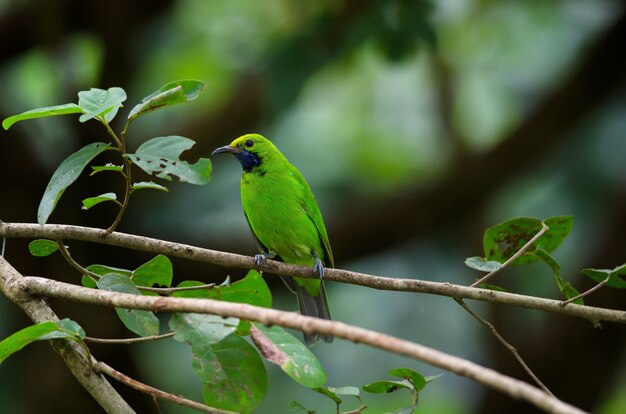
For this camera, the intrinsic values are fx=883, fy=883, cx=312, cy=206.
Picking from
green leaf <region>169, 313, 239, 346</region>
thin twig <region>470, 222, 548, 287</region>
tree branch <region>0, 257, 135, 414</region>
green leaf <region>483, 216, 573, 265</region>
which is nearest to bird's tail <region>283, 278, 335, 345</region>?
green leaf <region>483, 216, 573, 265</region>

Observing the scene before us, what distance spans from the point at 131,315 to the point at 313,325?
0.81m

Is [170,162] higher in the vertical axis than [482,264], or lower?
higher

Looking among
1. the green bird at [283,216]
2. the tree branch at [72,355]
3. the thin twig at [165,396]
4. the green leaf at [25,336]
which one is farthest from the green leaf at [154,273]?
the green bird at [283,216]

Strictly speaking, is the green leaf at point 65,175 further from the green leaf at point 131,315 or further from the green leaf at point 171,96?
the green leaf at point 131,315

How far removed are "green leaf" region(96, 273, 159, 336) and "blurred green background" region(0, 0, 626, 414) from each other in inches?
104

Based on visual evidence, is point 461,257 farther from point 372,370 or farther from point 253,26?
point 253,26

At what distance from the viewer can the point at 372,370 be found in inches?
287

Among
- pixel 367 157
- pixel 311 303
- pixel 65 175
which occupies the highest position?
pixel 65 175

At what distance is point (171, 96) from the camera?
2143 mm

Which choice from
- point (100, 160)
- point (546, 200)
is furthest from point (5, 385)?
point (546, 200)

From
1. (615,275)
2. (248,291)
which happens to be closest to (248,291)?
(248,291)

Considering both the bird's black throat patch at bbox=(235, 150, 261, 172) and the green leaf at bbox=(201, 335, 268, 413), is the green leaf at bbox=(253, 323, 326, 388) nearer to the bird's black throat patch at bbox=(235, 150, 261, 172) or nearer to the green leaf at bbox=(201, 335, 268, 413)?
the green leaf at bbox=(201, 335, 268, 413)

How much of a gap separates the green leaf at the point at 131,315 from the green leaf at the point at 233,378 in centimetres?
20

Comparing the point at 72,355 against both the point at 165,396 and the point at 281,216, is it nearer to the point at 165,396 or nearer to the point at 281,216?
the point at 165,396
